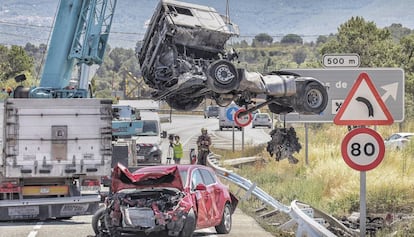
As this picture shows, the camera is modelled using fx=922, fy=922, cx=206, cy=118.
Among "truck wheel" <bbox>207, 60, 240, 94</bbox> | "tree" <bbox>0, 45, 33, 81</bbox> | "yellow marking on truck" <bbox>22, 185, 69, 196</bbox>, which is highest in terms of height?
"tree" <bbox>0, 45, 33, 81</bbox>

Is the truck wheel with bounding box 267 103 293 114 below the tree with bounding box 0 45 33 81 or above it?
below

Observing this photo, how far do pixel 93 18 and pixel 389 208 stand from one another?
11355 millimetres

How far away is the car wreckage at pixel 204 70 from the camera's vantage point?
58.8 ft

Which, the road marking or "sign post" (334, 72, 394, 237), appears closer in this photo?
"sign post" (334, 72, 394, 237)

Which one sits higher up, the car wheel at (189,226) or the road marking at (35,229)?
the car wheel at (189,226)

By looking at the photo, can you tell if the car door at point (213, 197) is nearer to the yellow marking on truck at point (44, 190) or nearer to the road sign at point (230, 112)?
the yellow marking on truck at point (44, 190)

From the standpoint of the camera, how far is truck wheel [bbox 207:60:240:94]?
17719 mm

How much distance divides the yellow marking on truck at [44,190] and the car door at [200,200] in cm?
434

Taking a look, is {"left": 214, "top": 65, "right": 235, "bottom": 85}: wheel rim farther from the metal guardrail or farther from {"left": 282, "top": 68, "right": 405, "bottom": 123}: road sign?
{"left": 282, "top": 68, "right": 405, "bottom": 123}: road sign

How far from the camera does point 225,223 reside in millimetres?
18031

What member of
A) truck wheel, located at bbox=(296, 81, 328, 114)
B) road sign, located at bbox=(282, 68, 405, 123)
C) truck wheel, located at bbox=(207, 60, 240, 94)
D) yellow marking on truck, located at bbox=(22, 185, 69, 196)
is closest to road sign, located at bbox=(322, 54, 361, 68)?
road sign, located at bbox=(282, 68, 405, 123)

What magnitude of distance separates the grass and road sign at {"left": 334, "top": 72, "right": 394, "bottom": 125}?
4.33 meters

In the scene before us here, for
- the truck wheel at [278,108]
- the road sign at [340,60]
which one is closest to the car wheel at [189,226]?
the truck wheel at [278,108]

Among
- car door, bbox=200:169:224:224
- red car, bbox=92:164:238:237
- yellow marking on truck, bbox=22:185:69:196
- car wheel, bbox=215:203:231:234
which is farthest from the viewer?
yellow marking on truck, bbox=22:185:69:196
